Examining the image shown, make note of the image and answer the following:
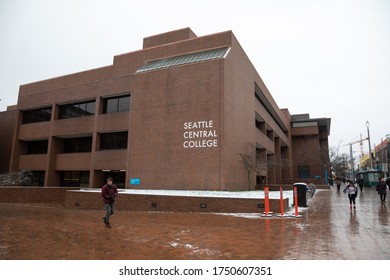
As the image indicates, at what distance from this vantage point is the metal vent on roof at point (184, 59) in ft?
80.0


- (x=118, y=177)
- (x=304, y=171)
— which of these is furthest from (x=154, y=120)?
(x=304, y=171)

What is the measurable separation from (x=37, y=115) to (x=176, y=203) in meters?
30.6

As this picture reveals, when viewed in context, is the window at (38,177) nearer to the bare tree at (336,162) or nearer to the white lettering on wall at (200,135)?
the white lettering on wall at (200,135)

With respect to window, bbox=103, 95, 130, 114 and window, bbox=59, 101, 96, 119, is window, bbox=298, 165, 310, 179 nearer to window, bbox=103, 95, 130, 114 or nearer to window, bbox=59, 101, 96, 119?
window, bbox=103, 95, 130, 114

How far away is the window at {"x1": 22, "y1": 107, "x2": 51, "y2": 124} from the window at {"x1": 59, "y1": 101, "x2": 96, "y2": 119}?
256 cm

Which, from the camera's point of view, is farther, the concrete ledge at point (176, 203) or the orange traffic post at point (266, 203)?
the concrete ledge at point (176, 203)

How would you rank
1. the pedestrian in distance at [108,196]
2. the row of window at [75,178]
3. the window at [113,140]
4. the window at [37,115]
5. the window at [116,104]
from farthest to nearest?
the window at [37,115], the row of window at [75,178], the window at [116,104], the window at [113,140], the pedestrian in distance at [108,196]

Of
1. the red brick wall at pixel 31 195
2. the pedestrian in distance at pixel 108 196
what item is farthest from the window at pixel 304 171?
the pedestrian in distance at pixel 108 196

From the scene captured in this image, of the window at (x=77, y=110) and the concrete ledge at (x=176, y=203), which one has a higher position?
the window at (x=77, y=110)

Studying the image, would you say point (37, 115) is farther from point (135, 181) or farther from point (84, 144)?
point (135, 181)

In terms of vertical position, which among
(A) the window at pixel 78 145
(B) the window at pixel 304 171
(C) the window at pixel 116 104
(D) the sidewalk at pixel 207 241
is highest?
(C) the window at pixel 116 104

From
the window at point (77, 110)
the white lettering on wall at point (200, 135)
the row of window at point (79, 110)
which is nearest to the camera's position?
the white lettering on wall at point (200, 135)
